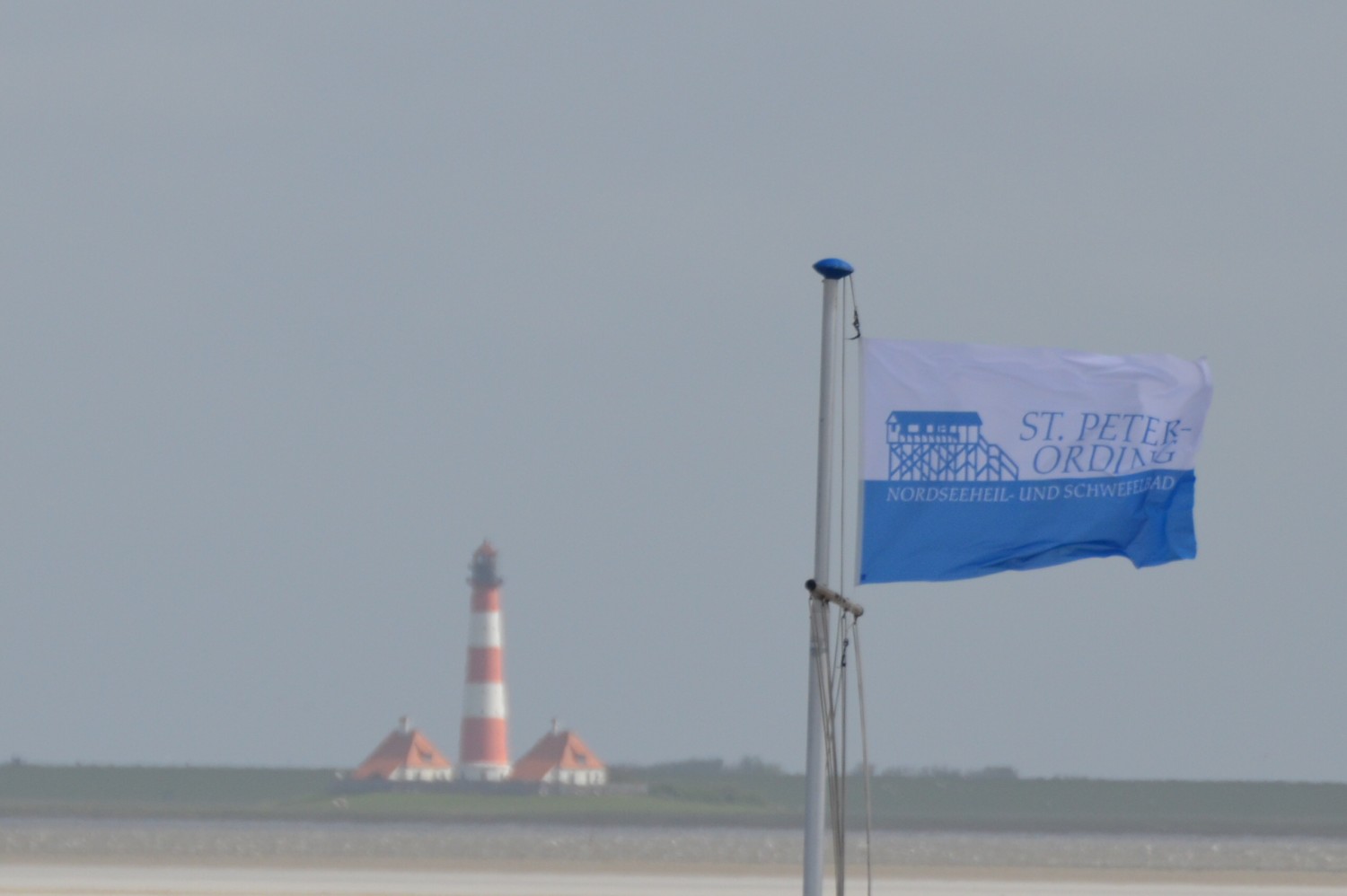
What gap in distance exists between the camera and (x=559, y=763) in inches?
2773

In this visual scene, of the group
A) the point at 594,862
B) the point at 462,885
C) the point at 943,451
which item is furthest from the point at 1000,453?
the point at 594,862

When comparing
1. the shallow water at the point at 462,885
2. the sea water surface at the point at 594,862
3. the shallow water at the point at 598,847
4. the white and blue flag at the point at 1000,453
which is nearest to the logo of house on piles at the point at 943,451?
the white and blue flag at the point at 1000,453

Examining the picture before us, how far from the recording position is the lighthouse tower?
61125mm

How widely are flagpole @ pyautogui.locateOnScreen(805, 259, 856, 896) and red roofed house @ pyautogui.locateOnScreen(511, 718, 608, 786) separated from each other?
5643cm

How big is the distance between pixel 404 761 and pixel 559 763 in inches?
210

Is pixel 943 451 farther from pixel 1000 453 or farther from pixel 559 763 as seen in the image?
pixel 559 763

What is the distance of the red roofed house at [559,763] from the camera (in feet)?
227

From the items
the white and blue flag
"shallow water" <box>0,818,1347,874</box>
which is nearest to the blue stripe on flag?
the white and blue flag

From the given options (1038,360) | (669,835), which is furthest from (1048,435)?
(669,835)

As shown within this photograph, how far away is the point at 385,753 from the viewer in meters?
73.9

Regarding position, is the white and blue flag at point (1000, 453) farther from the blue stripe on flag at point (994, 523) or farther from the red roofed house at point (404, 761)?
the red roofed house at point (404, 761)

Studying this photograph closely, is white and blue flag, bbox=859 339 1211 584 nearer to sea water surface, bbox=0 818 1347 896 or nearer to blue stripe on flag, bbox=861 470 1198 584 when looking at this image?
blue stripe on flag, bbox=861 470 1198 584

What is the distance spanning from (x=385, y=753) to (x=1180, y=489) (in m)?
63.5

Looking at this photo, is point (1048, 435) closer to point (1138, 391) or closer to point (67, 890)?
point (1138, 391)
